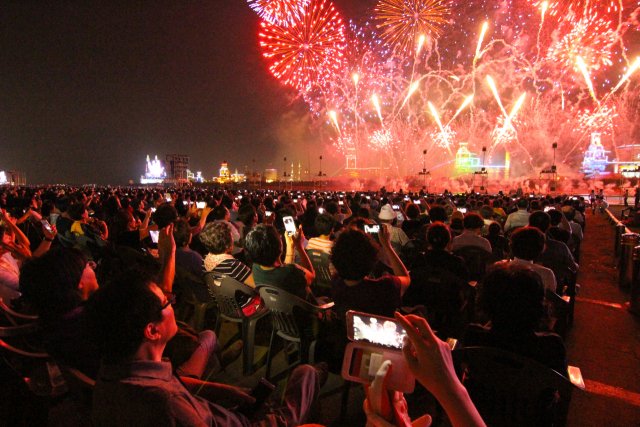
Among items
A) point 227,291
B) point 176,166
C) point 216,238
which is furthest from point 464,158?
point 176,166

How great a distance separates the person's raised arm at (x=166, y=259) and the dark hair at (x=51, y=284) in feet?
3.48

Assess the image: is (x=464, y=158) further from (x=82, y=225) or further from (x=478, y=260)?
(x=82, y=225)

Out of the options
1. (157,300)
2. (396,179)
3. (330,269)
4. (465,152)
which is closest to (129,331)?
(157,300)

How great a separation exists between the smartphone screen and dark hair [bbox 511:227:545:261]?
3.23 meters

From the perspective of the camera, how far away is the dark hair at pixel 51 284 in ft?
8.41

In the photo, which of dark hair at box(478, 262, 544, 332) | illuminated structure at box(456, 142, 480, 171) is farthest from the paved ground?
illuminated structure at box(456, 142, 480, 171)

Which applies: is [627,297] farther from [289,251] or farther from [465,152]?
[465,152]

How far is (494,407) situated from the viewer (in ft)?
7.34

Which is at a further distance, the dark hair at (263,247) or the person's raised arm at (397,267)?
the dark hair at (263,247)

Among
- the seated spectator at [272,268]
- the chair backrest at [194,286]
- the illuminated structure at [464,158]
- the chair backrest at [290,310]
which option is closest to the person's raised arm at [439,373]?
the chair backrest at [290,310]

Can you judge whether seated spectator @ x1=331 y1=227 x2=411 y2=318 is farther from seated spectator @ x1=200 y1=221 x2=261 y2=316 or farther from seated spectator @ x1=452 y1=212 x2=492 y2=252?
seated spectator @ x1=452 y1=212 x2=492 y2=252

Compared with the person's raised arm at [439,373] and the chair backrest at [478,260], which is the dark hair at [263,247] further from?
the chair backrest at [478,260]

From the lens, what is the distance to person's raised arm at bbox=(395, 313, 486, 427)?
127 cm

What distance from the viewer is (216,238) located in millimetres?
4734
